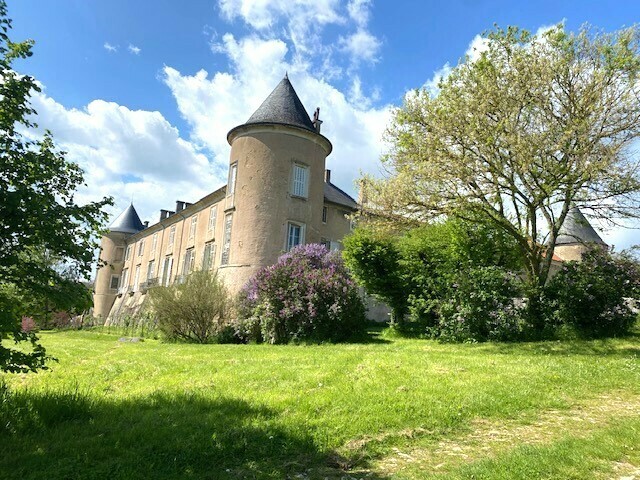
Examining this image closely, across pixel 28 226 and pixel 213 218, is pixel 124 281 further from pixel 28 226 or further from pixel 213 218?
pixel 28 226

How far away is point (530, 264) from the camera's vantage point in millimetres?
13758

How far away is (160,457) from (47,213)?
273 centimetres

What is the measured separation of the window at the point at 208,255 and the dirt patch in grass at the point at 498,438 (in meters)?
22.0

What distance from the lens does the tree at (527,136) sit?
11.6 m

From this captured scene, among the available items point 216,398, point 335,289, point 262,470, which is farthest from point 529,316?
point 262,470

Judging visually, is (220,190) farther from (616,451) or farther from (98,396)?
(616,451)

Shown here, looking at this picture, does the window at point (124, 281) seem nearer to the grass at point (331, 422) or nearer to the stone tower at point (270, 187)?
the stone tower at point (270, 187)

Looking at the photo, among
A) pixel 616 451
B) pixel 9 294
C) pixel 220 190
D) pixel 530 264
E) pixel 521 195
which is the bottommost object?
pixel 616 451

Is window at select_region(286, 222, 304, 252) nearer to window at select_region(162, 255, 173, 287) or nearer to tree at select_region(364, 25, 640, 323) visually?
tree at select_region(364, 25, 640, 323)

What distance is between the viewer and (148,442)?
469 centimetres

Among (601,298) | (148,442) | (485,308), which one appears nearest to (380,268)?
(485,308)

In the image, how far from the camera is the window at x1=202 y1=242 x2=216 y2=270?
2643 centimetres

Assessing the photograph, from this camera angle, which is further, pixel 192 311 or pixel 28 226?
pixel 192 311

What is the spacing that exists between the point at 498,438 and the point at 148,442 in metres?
3.75
